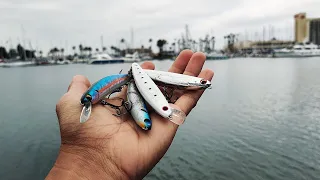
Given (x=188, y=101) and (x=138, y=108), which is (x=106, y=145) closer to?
(x=138, y=108)

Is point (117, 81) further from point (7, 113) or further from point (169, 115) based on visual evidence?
point (7, 113)

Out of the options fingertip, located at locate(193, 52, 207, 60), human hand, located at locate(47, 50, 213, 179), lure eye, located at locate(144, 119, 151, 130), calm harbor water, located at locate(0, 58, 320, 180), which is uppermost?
fingertip, located at locate(193, 52, 207, 60)

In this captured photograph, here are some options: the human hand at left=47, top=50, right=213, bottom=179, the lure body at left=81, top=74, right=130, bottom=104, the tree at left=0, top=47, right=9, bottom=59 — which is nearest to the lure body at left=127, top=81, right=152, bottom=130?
the human hand at left=47, top=50, right=213, bottom=179

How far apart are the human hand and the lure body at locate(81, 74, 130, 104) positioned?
0.18 m

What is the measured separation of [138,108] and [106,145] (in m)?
1.11

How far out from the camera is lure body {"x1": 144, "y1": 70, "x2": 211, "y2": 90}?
6504 mm

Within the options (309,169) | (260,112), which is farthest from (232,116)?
(309,169)

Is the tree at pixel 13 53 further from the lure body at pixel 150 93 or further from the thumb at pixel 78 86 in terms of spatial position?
the thumb at pixel 78 86

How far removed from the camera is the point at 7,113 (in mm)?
28516

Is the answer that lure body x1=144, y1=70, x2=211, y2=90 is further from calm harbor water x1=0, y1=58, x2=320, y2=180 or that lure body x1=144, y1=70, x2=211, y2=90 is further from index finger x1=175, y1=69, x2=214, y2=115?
calm harbor water x1=0, y1=58, x2=320, y2=180

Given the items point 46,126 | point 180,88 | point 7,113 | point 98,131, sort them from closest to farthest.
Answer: point 98,131 < point 180,88 < point 46,126 < point 7,113

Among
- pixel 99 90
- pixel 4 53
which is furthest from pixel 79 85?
pixel 4 53

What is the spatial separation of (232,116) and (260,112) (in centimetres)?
250

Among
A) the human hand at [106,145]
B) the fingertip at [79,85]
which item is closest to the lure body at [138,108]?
the human hand at [106,145]
